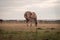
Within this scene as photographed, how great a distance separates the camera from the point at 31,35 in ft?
7.10

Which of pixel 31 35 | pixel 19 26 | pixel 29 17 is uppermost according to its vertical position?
pixel 29 17

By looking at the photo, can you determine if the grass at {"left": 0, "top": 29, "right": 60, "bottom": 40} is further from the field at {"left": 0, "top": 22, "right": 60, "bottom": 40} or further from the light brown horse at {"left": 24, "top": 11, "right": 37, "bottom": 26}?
the light brown horse at {"left": 24, "top": 11, "right": 37, "bottom": 26}

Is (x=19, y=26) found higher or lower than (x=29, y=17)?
lower

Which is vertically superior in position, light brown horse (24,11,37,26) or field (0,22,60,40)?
light brown horse (24,11,37,26)

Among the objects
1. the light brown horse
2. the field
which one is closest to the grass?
the field

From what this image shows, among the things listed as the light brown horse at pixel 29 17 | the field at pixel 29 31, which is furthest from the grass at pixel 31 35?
the light brown horse at pixel 29 17

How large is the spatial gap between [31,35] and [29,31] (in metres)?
0.06

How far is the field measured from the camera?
7.06ft

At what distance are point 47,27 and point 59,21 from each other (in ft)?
0.62

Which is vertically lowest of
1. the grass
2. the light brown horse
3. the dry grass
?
the grass

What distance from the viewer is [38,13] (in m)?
2.18

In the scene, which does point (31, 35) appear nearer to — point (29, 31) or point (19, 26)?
point (29, 31)

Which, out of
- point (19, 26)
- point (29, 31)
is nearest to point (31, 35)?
point (29, 31)

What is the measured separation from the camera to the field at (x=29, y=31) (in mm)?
2152
